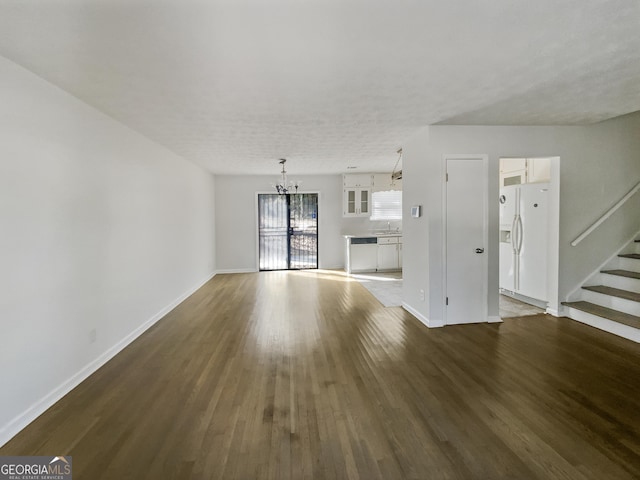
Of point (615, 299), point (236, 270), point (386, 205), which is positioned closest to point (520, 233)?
point (615, 299)

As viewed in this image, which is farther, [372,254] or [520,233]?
[372,254]

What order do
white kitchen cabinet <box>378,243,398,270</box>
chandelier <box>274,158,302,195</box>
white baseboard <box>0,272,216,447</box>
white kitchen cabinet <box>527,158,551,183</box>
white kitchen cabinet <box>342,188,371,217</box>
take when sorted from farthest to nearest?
white kitchen cabinet <box>342,188,371,217</box> < white kitchen cabinet <box>378,243,398,270</box> < chandelier <box>274,158,302,195</box> < white kitchen cabinet <box>527,158,551,183</box> < white baseboard <box>0,272,216,447</box>

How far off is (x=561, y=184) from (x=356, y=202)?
4.49 meters

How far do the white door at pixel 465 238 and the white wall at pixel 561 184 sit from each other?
102 millimetres

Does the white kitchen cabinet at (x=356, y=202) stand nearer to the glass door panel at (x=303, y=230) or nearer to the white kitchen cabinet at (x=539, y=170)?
the glass door panel at (x=303, y=230)

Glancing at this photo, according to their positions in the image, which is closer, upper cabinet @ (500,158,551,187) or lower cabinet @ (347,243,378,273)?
upper cabinet @ (500,158,551,187)

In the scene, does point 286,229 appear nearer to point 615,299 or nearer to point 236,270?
point 236,270

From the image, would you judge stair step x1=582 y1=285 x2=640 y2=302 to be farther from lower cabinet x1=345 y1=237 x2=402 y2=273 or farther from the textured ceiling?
lower cabinet x1=345 y1=237 x2=402 y2=273

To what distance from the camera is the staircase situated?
3.48 metres

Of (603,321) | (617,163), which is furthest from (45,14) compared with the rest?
(617,163)

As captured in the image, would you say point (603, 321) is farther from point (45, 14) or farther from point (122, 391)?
point (45, 14)

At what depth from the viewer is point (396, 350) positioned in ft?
10.4

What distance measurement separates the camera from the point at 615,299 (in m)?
3.76
